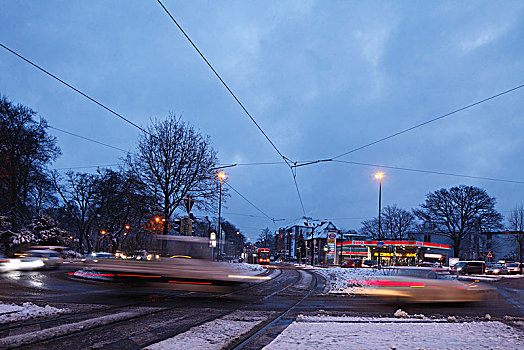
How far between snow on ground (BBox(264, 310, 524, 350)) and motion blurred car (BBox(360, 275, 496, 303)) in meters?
4.09

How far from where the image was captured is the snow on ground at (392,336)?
6.64m

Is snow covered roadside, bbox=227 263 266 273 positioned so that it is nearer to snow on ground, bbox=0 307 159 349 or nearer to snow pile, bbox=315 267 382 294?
snow pile, bbox=315 267 382 294

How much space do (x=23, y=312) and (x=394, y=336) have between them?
816 cm

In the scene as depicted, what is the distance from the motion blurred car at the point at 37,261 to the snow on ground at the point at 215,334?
983 inches

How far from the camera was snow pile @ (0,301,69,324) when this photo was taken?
8.49 metres

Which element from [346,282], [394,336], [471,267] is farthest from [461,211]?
[394,336]

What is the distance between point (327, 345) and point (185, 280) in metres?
8.82

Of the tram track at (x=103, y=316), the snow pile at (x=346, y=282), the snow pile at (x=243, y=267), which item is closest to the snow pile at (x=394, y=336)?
the tram track at (x=103, y=316)

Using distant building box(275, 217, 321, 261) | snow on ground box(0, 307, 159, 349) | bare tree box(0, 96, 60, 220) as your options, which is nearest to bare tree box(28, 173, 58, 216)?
bare tree box(0, 96, 60, 220)

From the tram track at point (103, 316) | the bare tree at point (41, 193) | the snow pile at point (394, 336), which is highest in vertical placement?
the bare tree at point (41, 193)

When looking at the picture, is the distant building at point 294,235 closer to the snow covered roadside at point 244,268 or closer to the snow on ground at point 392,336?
the snow covered roadside at point 244,268

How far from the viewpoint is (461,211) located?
60188 millimetres

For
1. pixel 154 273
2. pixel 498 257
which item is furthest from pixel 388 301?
pixel 498 257

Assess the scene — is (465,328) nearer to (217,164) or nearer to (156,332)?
(156,332)
